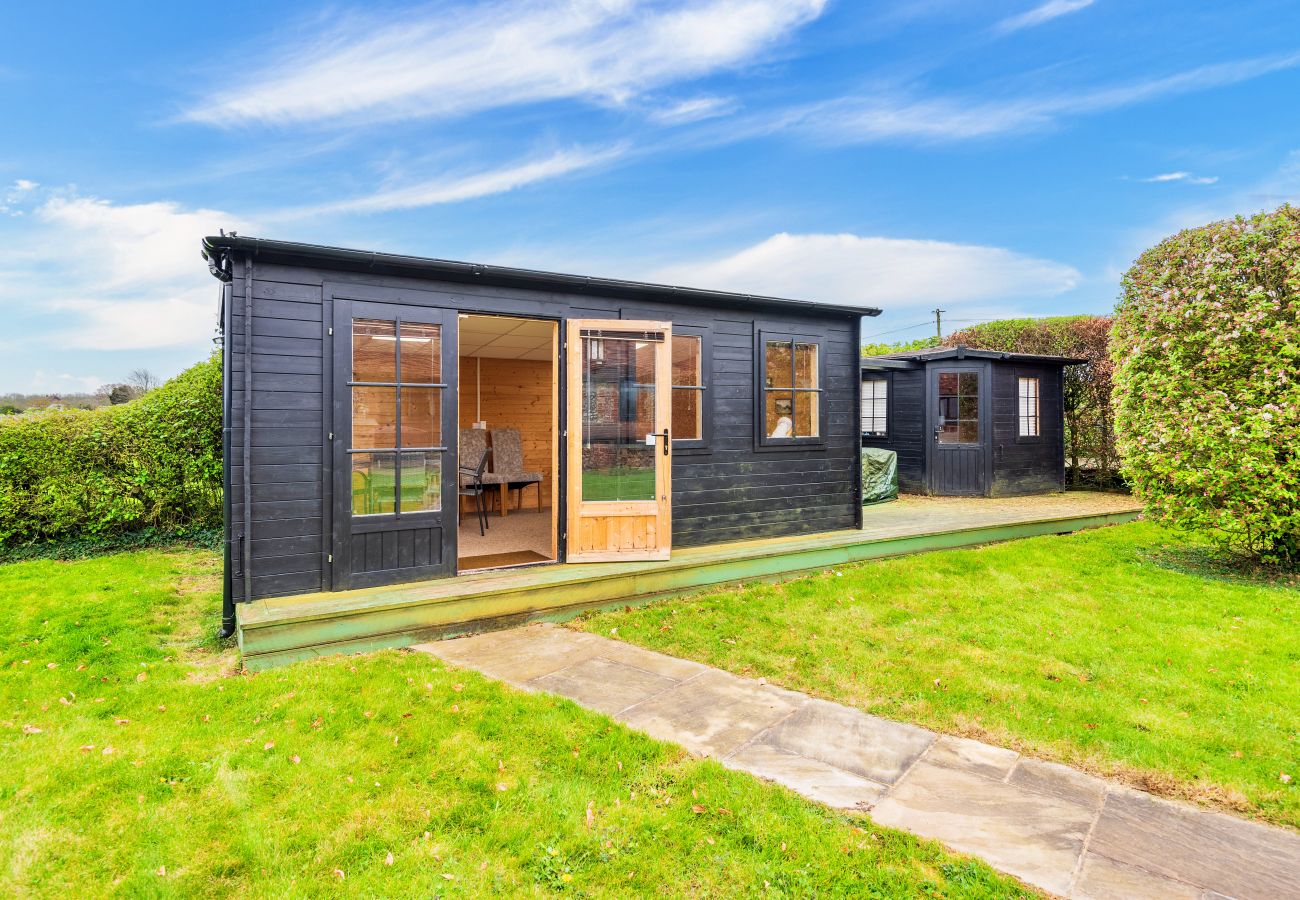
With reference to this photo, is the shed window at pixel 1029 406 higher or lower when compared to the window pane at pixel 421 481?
higher

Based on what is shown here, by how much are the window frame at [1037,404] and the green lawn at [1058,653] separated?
434 cm

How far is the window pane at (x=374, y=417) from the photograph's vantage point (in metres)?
3.80

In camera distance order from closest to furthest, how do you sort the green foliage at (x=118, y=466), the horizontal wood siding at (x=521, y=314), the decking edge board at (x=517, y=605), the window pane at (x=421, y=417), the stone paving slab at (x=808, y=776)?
1. the stone paving slab at (x=808, y=776)
2. the decking edge board at (x=517, y=605)
3. the horizontal wood siding at (x=521, y=314)
4. the window pane at (x=421, y=417)
5. the green foliage at (x=118, y=466)

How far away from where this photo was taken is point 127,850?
1.76 meters

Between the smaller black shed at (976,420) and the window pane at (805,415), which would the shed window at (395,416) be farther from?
the smaller black shed at (976,420)

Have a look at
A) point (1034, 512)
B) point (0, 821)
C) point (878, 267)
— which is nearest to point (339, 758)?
point (0, 821)

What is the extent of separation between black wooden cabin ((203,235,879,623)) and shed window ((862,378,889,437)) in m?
4.90

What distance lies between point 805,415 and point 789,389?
0.32 meters

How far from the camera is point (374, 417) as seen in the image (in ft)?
12.6

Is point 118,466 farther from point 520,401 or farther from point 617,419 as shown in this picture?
point 617,419

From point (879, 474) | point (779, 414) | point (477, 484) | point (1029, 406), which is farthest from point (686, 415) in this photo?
point (1029, 406)

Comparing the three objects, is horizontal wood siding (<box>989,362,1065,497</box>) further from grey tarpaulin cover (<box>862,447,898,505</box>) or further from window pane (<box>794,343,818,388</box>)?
window pane (<box>794,343,818,388</box>)

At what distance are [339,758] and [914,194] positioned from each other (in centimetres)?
1204

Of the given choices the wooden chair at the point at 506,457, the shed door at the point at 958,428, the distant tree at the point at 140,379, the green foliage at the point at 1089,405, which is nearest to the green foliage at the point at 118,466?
the wooden chair at the point at 506,457
